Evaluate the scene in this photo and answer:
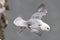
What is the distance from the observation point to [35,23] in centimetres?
110

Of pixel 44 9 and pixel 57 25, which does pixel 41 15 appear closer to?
pixel 44 9

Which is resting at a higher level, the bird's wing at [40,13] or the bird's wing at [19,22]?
the bird's wing at [40,13]

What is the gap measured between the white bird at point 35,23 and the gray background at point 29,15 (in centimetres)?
3

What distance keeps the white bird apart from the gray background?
0.03 metres

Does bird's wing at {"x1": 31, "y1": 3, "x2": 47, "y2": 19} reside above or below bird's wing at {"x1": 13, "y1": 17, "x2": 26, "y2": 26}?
above

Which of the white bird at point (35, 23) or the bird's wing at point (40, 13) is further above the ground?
the bird's wing at point (40, 13)

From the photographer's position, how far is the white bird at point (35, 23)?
3.57 ft

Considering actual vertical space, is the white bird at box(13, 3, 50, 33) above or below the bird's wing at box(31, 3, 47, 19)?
below

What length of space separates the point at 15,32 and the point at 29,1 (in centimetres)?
18

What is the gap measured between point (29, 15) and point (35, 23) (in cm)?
10

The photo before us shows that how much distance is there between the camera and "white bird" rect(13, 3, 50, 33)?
109 cm

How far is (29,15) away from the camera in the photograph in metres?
1.18

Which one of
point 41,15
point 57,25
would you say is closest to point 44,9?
point 41,15

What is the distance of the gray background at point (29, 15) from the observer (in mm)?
1166
